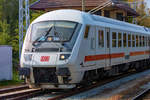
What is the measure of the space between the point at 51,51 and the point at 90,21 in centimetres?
231

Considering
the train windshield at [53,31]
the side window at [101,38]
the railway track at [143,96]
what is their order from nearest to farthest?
the railway track at [143,96], the train windshield at [53,31], the side window at [101,38]

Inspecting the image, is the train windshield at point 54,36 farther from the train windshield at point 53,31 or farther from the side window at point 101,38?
the side window at point 101,38

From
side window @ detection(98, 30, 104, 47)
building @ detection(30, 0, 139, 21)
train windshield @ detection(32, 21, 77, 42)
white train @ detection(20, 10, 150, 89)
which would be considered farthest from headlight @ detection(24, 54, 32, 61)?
building @ detection(30, 0, 139, 21)

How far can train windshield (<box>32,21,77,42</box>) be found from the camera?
10.1 m

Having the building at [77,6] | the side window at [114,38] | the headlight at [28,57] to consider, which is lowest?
the headlight at [28,57]

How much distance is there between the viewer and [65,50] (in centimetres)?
968

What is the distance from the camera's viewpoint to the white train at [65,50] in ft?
31.6

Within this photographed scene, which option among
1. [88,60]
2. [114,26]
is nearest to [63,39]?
[88,60]

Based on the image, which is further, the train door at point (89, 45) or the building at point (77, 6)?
the building at point (77, 6)

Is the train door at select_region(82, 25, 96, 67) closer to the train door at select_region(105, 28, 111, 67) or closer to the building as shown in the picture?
the train door at select_region(105, 28, 111, 67)

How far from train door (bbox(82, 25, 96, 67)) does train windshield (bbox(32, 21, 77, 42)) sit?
0.73 metres

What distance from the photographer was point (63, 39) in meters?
10.1

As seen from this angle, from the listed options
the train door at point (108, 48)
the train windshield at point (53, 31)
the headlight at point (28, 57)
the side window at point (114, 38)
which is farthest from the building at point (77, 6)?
the headlight at point (28, 57)

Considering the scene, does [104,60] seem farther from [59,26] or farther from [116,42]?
[59,26]
